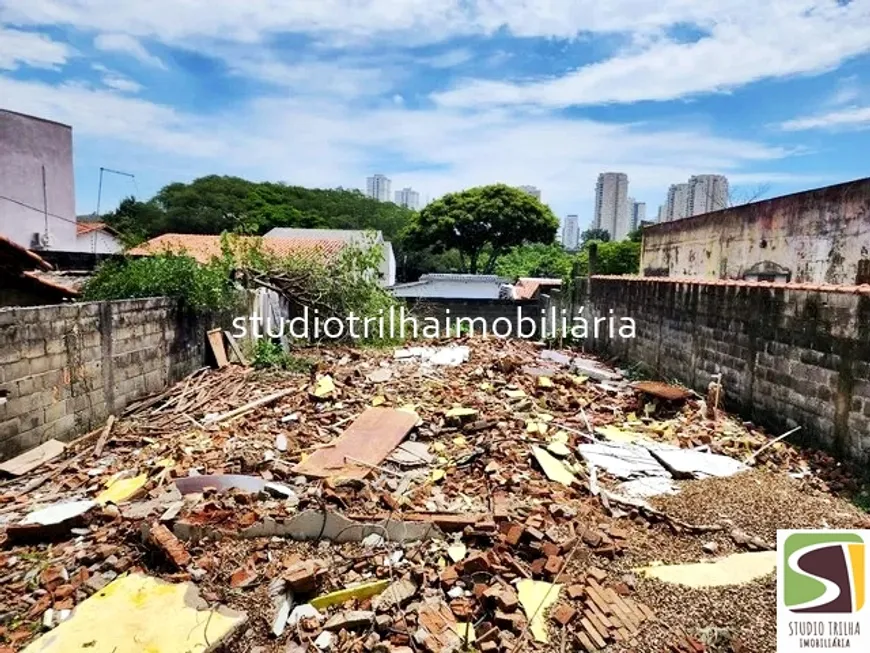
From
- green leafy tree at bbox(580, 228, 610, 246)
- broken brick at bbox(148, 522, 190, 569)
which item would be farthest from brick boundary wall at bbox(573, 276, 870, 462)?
green leafy tree at bbox(580, 228, 610, 246)

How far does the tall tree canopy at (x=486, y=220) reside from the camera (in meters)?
32.8

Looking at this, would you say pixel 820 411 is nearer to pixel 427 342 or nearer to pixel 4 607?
pixel 4 607

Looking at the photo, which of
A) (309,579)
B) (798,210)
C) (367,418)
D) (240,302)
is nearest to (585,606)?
(309,579)

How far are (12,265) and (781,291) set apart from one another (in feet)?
30.1

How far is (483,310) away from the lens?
16.5 meters

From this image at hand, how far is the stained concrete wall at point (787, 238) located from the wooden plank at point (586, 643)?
286 inches

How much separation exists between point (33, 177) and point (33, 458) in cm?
1285

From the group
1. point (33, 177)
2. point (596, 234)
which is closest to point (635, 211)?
point (596, 234)

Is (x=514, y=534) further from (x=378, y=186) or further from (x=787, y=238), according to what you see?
(x=378, y=186)

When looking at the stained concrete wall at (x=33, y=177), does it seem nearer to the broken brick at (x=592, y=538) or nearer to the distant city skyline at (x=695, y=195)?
the broken brick at (x=592, y=538)

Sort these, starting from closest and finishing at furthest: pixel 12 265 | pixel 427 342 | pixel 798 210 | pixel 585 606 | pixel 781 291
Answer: pixel 585 606, pixel 781 291, pixel 12 265, pixel 798 210, pixel 427 342

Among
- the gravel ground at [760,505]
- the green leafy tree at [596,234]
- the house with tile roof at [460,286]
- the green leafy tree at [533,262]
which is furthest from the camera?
the green leafy tree at [596,234]

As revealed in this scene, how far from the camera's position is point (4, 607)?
10.4 ft

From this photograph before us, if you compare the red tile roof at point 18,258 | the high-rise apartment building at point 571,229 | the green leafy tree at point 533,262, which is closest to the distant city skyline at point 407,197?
the high-rise apartment building at point 571,229
